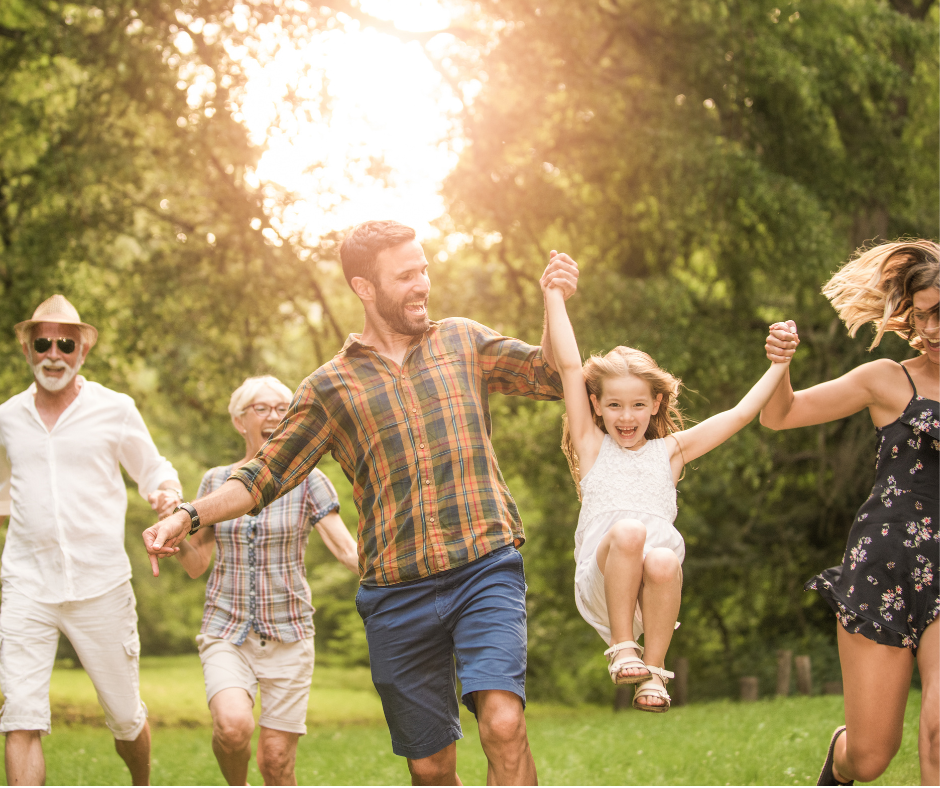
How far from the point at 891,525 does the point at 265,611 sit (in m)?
3.41

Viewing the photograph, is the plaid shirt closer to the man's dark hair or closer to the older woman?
the man's dark hair

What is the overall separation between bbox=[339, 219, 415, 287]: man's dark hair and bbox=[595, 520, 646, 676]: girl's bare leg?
1.53m

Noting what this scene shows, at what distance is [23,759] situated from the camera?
5000 mm

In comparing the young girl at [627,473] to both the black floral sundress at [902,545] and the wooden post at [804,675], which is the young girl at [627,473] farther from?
the wooden post at [804,675]

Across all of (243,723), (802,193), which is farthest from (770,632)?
(243,723)

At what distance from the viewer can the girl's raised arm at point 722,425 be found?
4281mm

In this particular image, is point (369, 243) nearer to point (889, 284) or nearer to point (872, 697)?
point (889, 284)

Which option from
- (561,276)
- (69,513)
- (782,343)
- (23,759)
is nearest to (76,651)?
(23,759)

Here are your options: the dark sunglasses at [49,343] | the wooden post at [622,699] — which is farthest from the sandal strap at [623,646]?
the wooden post at [622,699]

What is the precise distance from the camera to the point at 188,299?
1495cm

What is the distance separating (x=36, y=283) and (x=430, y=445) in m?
11.6

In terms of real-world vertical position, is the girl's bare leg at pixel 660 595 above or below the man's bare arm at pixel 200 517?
below

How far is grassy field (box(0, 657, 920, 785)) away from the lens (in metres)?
9.52

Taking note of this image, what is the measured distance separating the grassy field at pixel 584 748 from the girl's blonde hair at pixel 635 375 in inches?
200
